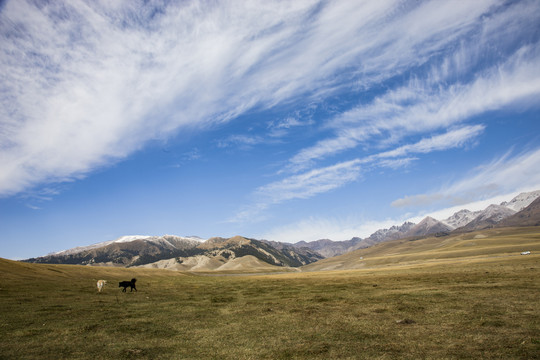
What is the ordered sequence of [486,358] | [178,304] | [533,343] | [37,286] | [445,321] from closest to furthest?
1. [486,358]
2. [533,343]
3. [445,321]
4. [178,304]
5. [37,286]

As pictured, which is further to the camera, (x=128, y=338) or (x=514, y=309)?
(x=514, y=309)

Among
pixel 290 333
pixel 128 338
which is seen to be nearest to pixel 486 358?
pixel 290 333

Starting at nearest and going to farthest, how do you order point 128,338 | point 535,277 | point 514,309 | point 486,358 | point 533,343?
point 486,358
point 533,343
point 128,338
point 514,309
point 535,277

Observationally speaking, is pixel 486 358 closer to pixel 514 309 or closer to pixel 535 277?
pixel 514 309

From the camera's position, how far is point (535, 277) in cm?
3822

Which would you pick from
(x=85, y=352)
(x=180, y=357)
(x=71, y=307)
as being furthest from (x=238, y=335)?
(x=71, y=307)

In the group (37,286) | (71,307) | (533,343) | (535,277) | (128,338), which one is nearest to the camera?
(533,343)

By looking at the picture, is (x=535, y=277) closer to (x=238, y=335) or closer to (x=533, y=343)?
(x=533, y=343)

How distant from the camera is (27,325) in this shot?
20969 millimetres

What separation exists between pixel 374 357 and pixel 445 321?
31.6 ft

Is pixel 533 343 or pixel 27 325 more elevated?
pixel 27 325

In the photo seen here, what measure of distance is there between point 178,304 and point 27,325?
1405 centimetres

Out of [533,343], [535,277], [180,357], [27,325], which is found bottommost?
[535,277]

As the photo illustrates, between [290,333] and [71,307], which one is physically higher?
[71,307]
